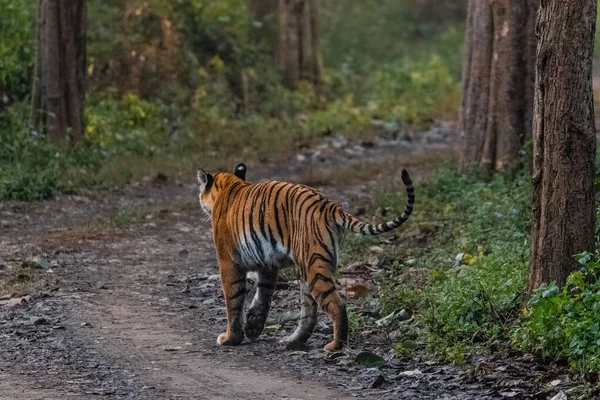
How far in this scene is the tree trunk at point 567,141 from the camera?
7.02 meters

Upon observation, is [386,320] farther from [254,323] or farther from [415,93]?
[415,93]

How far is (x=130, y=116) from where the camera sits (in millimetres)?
17609

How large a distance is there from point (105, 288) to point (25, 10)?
8.34 metres

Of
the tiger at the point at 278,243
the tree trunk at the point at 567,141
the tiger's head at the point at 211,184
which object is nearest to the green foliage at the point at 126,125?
the tiger's head at the point at 211,184

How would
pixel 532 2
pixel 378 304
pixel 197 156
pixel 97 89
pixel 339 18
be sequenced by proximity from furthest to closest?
pixel 339 18
pixel 97 89
pixel 197 156
pixel 532 2
pixel 378 304

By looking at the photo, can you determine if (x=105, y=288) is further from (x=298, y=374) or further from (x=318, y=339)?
(x=298, y=374)

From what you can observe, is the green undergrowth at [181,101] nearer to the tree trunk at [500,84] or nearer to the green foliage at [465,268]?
the tree trunk at [500,84]

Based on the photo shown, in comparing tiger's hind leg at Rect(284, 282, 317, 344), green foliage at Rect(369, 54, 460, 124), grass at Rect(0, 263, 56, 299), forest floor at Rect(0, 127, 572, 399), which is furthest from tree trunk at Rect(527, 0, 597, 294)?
green foliage at Rect(369, 54, 460, 124)

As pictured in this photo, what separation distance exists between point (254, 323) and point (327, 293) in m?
0.89

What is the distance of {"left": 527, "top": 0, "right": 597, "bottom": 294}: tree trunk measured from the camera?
276 inches

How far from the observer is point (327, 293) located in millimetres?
7266

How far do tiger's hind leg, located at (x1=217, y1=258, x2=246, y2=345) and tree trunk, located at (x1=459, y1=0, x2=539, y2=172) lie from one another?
17.2ft

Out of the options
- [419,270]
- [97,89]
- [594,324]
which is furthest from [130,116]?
[594,324]

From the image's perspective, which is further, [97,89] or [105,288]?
[97,89]
